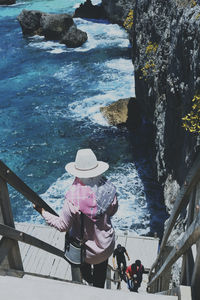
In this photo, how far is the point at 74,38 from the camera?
33.5 meters

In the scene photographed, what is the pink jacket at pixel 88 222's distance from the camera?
9.77 feet

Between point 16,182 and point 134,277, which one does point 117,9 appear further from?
point 16,182

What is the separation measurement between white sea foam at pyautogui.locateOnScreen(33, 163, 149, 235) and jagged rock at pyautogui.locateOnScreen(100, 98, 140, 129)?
3732mm

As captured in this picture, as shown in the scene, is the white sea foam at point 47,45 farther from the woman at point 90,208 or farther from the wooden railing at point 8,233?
the wooden railing at point 8,233

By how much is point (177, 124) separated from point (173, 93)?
95cm

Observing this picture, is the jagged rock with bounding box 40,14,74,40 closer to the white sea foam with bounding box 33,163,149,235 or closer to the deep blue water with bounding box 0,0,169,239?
the deep blue water with bounding box 0,0,169,239

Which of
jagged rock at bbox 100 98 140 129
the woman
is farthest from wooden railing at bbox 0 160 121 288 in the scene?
jagged rock at bbox 100 98 140 129

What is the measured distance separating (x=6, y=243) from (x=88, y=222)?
2.71 ft

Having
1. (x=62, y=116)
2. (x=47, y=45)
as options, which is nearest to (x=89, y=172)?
(x=62, y=116)

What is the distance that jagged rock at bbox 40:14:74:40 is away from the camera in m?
34.8

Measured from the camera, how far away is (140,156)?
18.8m

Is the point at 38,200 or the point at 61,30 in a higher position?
the point at 38,200

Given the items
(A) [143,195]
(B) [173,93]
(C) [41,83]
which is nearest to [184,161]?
(B) [173,93]

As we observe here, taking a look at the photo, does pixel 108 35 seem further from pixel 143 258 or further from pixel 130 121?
pixel 143 258
